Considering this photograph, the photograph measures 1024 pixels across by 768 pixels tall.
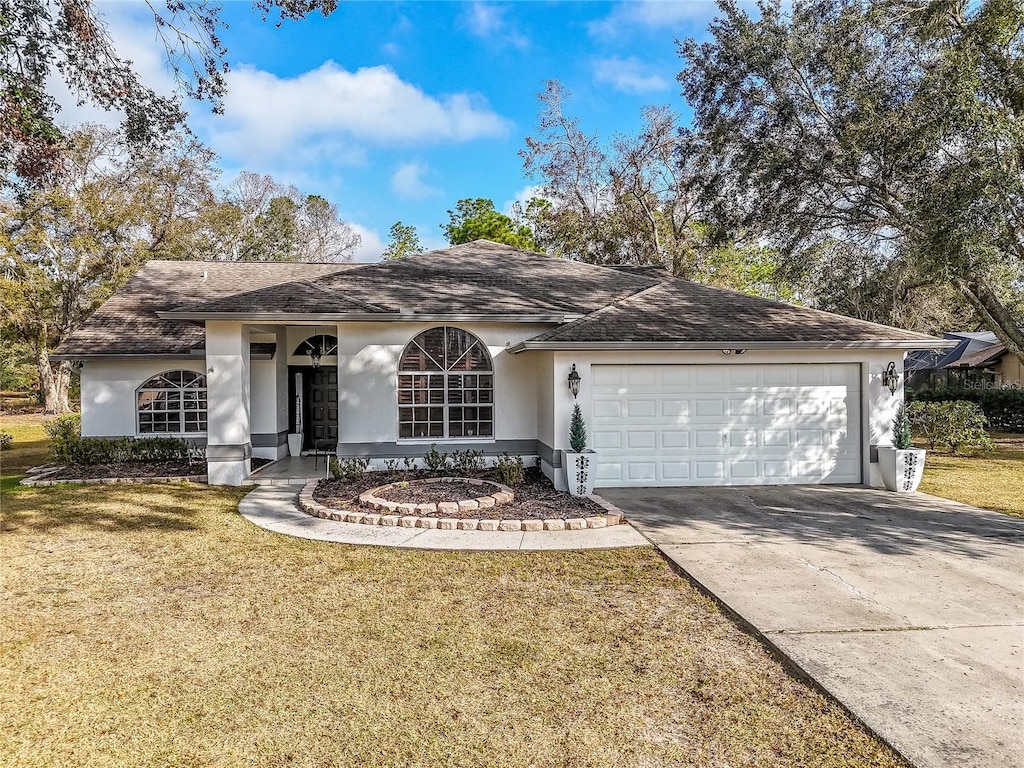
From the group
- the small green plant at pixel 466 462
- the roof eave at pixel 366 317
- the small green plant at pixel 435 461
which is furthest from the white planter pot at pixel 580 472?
the roof eave at pixel 366 317

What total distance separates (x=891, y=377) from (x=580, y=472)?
565 cm

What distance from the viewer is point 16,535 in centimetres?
745

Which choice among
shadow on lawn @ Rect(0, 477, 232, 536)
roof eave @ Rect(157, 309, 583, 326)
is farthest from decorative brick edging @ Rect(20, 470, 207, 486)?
roof eave @ Rect(157, 309, 583, 326)

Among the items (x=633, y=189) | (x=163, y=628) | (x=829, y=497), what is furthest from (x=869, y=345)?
(x=633, y=189)

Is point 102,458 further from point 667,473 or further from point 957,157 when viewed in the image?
point 957,157

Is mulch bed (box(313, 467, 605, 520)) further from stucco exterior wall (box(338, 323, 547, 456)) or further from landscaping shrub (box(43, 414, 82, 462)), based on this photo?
landscaping shrub (box(43, 414, 82, 462))

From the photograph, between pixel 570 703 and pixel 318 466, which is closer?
pixel 570 703

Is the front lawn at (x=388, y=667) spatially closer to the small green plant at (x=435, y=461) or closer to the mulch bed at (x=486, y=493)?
the mulch bed at (x=486, y=493)

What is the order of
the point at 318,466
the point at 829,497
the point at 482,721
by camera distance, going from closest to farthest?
the point at 482,721 < the point at 829,497 < the point at 318,466

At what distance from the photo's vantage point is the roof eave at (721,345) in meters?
9.27

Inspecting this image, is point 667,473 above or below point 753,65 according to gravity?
below

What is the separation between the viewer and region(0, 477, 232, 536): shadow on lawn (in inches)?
313

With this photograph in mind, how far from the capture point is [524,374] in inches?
451

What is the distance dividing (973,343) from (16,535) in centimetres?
3734
